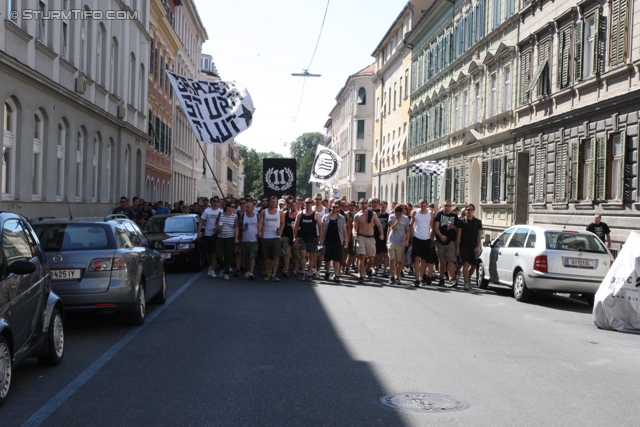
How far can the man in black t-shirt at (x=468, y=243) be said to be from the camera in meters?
17.7

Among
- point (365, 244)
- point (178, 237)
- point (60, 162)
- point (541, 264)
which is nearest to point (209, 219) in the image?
point (178, 237)

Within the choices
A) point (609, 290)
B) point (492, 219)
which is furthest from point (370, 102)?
point (609, 290)

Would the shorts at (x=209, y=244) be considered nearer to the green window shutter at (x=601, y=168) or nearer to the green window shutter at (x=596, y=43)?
the green window shutter at (x=601, y=168)

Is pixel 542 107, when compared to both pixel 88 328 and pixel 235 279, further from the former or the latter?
pixel 88 328

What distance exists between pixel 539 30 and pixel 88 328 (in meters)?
21.6

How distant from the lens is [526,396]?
22.7 feet

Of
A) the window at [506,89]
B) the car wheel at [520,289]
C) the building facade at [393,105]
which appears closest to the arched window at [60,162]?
the car wheel at [520,289]

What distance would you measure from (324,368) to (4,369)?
2.98 m

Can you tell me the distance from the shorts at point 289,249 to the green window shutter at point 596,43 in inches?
401

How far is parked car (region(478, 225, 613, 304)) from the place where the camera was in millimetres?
14695

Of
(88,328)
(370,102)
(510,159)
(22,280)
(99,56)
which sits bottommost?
(88,328)

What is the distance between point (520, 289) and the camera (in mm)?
15547

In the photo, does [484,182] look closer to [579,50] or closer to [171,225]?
[579,50]

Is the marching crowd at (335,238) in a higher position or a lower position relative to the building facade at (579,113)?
lower
